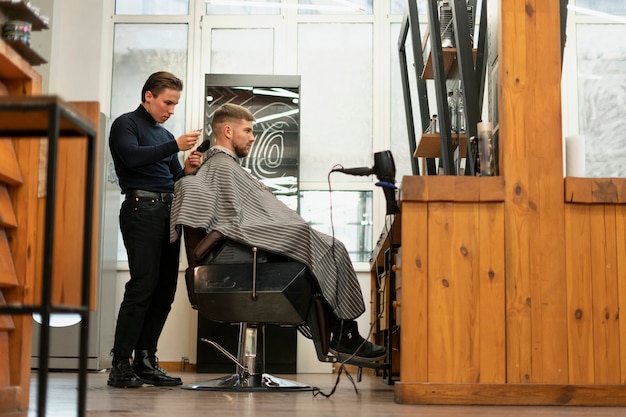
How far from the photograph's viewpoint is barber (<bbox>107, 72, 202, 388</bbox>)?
11.8 feet

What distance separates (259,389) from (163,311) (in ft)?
2.40

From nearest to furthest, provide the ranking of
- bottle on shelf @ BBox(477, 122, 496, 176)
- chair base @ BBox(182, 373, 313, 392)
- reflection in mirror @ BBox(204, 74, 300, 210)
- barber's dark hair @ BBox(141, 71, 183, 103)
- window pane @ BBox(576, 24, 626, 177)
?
bottle on shelf @ BBox(477, 122, 496, 176), chair base @ BBox(182, 373, 313, 392), barber's dark hair @ BBox(141, 71, 183, 103), reflection in mirror @ BBox(204, 74, 300, 210), window pane @ BBox(576, 24, 626, 177)

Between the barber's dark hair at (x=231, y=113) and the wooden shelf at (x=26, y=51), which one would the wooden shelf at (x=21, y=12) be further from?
the barber's dark hair at (x=231, y=113)

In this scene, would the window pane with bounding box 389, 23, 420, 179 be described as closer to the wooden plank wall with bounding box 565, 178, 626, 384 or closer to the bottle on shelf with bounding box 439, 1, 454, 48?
the bottle on shelf with bounding box 439, 1, 454, 48

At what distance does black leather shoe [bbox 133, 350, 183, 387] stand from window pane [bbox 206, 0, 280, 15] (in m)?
2.99

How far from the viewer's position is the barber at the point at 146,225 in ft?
11.8

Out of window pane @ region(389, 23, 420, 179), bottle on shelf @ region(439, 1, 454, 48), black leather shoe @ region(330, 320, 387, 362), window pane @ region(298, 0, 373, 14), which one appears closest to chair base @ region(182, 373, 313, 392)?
black leather shoe @ region(330, 320, 387, 362)

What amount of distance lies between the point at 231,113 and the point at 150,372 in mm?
1190

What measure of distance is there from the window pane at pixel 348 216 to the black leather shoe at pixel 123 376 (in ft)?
7.77

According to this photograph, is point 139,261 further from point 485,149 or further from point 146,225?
point 485,149

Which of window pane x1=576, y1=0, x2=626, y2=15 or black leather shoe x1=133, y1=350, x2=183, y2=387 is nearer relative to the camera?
black leather shoe x1=133, y1=350, x2=183, y2=387

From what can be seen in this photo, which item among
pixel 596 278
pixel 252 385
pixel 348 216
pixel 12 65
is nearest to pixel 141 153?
pixel 252 385

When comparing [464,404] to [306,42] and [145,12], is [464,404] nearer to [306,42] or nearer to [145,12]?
[306,42]

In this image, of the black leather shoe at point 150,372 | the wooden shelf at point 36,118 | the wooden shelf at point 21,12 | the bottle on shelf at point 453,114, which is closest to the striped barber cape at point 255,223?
the black leather shoe at point 150,372
